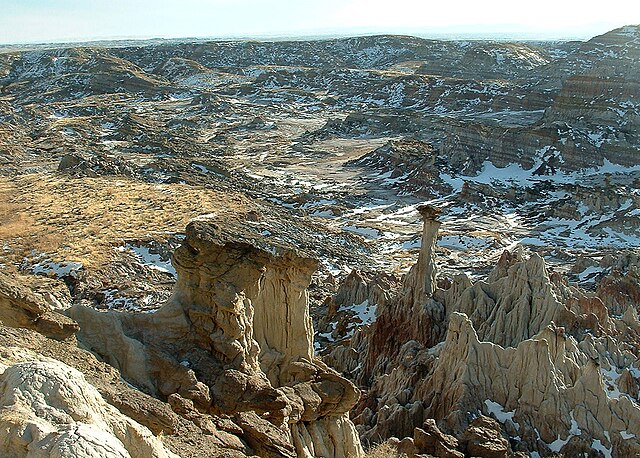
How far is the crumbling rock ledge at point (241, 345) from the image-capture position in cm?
830

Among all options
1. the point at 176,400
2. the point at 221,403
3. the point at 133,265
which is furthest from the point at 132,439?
the point at 133,265

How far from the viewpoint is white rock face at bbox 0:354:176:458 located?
13.9 feet

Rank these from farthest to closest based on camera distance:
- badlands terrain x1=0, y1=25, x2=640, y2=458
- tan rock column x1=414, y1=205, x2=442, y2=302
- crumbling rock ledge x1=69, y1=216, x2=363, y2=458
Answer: tan rock column x1=414, y1=205, x2=442, y2=302 → crumbling rock ledge x1=69, y1=216, x2=363, y2=458 → badlands terrain x1=0, y1=25, x2=640, y2=458

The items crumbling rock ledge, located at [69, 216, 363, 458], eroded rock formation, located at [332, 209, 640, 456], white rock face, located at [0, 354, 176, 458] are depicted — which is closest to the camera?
white rock face, located at [0, 354, 176, 458]

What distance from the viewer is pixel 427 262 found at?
17.5 meters

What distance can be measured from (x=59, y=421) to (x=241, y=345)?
437 centimetres

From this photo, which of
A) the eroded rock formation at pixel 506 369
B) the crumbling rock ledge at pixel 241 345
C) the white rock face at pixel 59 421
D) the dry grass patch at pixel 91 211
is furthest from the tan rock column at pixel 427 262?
the dry grass patch at pixel 91 211

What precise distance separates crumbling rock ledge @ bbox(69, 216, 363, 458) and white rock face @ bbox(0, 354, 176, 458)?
2625 millimetres

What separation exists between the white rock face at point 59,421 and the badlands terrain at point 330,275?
2 cm

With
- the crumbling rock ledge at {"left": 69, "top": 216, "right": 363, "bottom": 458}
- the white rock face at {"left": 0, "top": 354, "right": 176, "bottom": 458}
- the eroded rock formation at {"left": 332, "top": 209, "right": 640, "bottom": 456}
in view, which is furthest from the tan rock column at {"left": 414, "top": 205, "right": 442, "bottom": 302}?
the white rock face at {"left": 0, "top": 354, "right": 176, "bottom": 458}

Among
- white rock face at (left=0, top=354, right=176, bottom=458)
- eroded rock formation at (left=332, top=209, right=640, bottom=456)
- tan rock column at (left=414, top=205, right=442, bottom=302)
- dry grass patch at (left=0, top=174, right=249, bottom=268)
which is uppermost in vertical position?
white rock face at (left=0, top=354, right=176, bottom=458)

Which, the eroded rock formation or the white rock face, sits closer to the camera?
the white rock face

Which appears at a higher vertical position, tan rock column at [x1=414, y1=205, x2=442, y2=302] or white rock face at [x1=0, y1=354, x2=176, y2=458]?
white rock face at [x1=0, y1=354, x2=176, y2=458]

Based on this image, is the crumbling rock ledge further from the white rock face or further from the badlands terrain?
the white rock face
